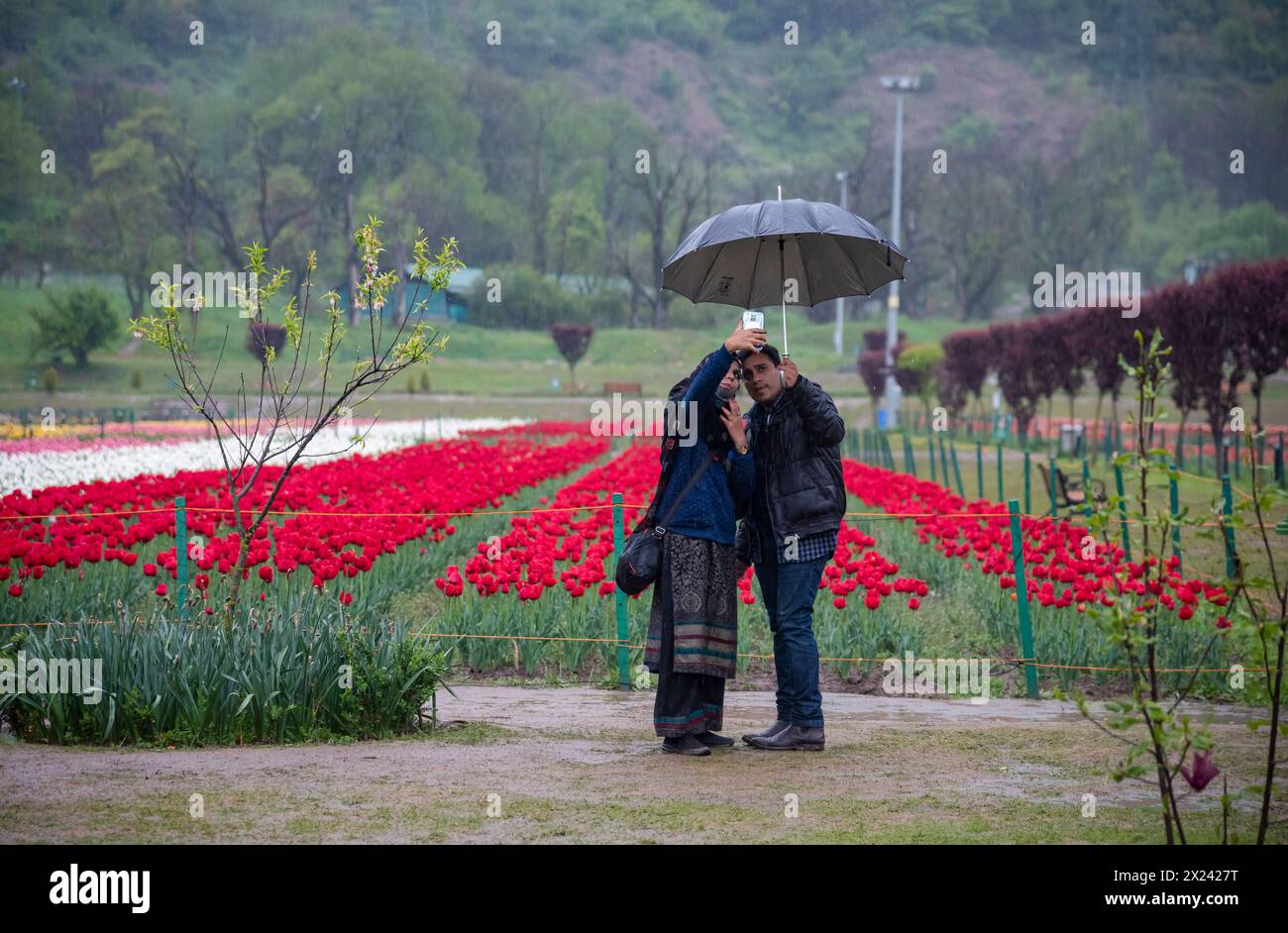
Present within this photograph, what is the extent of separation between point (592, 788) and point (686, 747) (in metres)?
0.77

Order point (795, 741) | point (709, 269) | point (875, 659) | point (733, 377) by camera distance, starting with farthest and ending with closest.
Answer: point (875, 659)
point (709, 269)
point (795, 741)
point (733, 377)

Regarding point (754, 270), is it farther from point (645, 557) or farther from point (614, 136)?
point (614, 136)

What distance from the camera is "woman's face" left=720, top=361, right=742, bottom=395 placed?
6.17 m

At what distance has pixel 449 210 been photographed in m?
91.1

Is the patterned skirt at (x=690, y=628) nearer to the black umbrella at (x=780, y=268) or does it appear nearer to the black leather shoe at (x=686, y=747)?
the black leather shoe at (x=686, y=747)

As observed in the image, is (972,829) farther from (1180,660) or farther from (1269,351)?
(1269,351)

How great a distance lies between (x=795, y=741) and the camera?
6.55 m

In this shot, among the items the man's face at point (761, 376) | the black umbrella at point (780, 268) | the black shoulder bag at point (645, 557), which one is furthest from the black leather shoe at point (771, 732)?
the black umbrella at point (780, 268)

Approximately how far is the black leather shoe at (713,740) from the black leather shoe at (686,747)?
0.08 meters

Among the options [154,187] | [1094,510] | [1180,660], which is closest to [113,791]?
[1094,510]

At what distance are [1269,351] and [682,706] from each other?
932 inches

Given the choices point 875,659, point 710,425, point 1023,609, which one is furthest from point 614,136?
point 710,425

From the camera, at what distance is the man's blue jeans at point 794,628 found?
639cm

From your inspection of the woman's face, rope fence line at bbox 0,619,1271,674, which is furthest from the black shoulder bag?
rope fence line at bbox 0,619,1271,674
